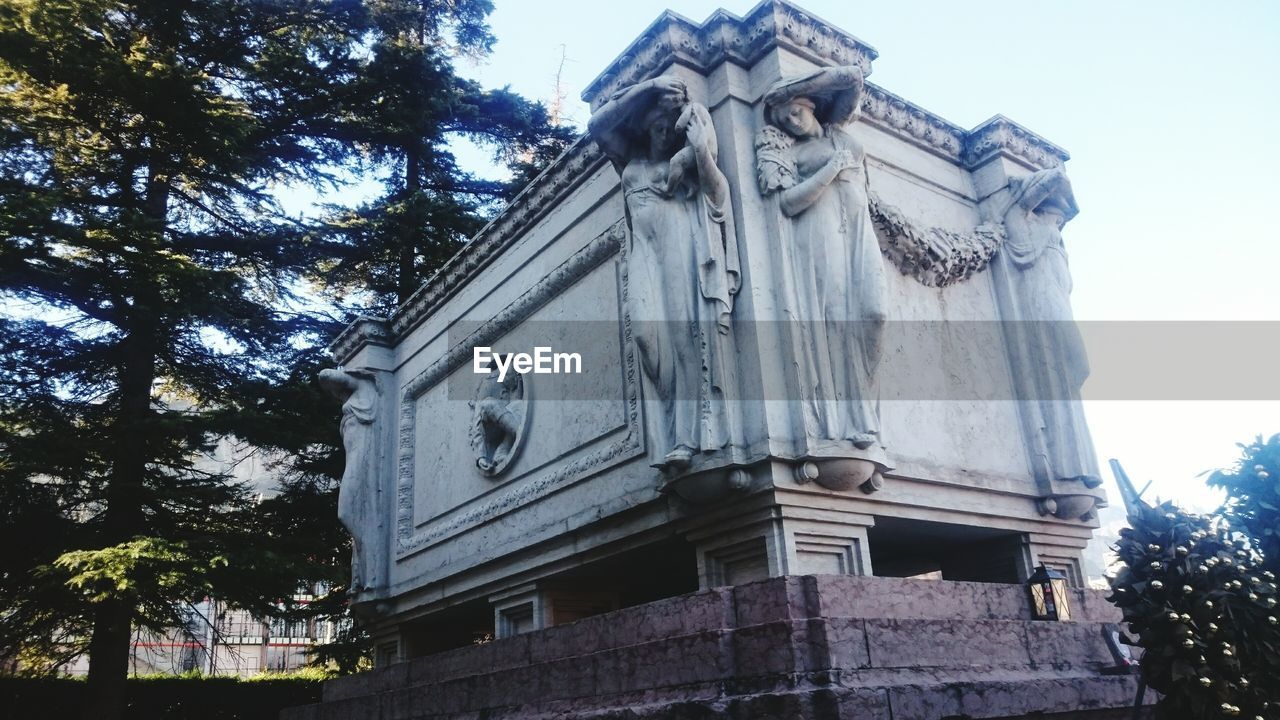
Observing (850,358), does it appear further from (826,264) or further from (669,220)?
(669,220)

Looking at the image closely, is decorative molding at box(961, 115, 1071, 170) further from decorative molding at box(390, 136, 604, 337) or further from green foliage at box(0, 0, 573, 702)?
green foliage at box(0, 0, 573, 702)

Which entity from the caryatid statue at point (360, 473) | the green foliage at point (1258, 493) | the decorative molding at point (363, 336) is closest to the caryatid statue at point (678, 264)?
the green foliage at point (1258, 493)

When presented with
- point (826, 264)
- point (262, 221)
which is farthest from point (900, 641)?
point (262, 221)

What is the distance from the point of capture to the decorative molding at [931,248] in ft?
23.0

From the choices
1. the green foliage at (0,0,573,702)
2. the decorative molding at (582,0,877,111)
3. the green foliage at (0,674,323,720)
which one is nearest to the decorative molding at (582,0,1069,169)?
the decorative molding at (582,0,877,111)

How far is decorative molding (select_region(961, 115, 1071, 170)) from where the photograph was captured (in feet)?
26.5

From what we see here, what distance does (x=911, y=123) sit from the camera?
25.4 ft

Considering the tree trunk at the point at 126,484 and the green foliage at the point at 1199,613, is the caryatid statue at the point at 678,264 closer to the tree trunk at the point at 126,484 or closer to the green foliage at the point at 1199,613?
the green foliage at the point at 1199,613

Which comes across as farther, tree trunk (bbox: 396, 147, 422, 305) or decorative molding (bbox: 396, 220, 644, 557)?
tree trunk (bbox: 396, 147, 422, 305)

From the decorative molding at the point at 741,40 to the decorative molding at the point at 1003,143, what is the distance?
1752mm

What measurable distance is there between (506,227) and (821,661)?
5.83m

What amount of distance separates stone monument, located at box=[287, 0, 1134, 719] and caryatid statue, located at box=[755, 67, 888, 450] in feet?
0.06

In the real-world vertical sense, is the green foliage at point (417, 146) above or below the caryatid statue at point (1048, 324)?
above

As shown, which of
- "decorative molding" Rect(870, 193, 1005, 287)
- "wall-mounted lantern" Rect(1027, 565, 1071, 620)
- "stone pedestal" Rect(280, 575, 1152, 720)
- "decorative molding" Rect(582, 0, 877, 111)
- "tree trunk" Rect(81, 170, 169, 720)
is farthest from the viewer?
"tree trunk" Rect(81, 170, 169, 720)
